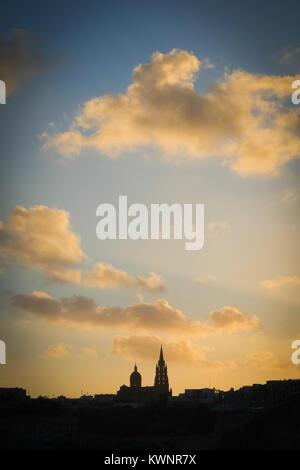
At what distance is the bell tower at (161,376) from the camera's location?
171 meters

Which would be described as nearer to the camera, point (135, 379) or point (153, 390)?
point (153, 390)

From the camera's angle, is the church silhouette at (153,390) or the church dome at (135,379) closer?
the church silhouette at (153,390)

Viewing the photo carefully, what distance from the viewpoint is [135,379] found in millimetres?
181625

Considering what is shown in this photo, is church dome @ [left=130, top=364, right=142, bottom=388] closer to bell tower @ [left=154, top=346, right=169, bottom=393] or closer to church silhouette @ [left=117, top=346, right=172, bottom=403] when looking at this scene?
church silhouette @ [left=117, top=346, right=172, bottom=403]

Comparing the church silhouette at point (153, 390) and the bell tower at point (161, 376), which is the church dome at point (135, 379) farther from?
the bell tower at point (161, 376)

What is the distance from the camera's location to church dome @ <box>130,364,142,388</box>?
180m

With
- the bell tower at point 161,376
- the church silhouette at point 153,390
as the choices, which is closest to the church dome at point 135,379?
the church silhouette at point 153,390

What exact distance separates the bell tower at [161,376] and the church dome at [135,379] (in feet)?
31.8

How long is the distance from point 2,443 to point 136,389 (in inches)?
3157

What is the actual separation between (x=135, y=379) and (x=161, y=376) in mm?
12308
